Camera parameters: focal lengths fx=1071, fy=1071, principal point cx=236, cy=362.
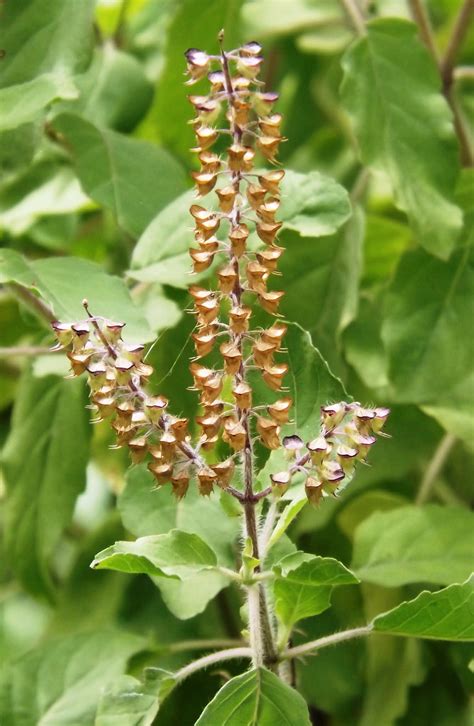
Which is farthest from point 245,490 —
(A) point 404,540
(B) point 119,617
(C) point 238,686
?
(B) point 119,617

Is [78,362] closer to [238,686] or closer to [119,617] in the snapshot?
[238,686]

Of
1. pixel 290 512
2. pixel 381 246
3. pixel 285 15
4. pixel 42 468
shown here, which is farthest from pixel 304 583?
pixel 285 15

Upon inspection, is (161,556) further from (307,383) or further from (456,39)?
(456,39)

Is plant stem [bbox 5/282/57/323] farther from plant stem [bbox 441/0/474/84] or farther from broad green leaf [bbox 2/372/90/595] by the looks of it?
plant stem [bbox 441/0/474/84]

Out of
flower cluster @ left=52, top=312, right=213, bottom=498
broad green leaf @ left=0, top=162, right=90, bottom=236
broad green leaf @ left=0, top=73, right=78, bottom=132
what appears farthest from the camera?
broad green leaf @ left=0, top=162, right=90, bottom=236

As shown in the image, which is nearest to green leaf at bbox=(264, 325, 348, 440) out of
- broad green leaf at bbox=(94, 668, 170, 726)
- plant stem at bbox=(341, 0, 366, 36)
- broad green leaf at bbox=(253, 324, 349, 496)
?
broad green leaf at bbox=(253, 324, 349, 496)
